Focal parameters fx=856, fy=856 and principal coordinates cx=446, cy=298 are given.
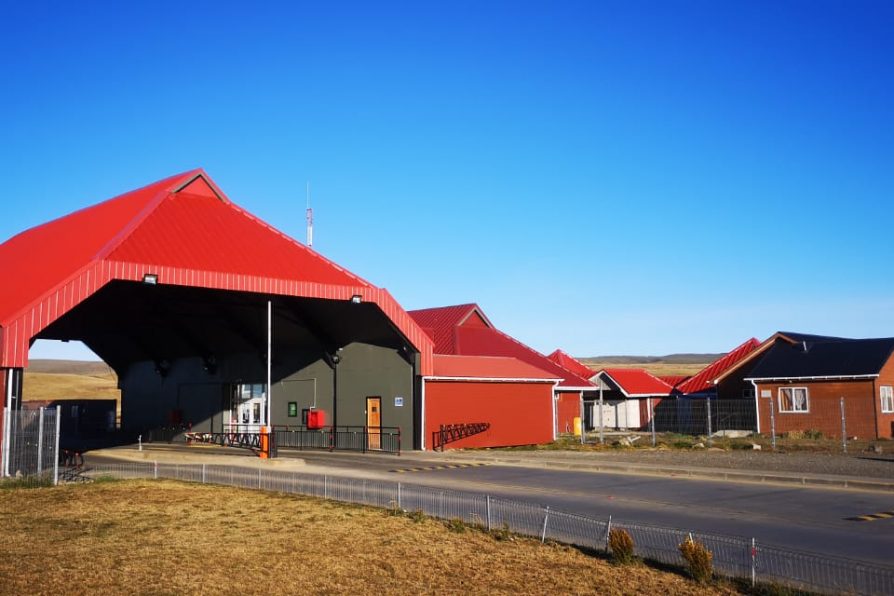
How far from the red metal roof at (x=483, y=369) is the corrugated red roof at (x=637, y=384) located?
55.7ft

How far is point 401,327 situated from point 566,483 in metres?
13.3

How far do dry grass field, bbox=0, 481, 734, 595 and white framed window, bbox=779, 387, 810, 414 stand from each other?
33.0 metres

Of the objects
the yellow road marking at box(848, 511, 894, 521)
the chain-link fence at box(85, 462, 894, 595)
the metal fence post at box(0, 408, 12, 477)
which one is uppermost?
the metal fence post at box(0, 408, 12, 477)

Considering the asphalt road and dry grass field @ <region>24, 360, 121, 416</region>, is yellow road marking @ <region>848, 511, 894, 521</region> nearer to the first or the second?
the asphalt road

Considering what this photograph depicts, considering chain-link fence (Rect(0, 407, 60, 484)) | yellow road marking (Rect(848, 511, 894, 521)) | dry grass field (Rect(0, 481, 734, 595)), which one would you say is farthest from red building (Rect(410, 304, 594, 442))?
dry grass field (Rect(0, 481, 734, 595))

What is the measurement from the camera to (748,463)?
27172 millimetres

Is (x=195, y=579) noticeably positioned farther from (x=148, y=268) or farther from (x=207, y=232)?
(x=207, y=232)

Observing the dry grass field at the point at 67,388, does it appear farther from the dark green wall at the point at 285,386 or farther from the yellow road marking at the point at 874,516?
the yellow road marking at the point at 874,516

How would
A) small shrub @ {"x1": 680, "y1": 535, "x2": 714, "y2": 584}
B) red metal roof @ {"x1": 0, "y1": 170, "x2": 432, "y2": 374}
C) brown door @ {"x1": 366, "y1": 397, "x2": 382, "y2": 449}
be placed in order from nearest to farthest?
small shrub @ {"x1": 680, "y1": 535, "x2": 714, "y2": 584} → red metal roof @ {"x1": 0, "y1": 170, "x2": 432, "y2": 374} → brown door @ {"x1": 366, "y1": 397, "x2": 382, "y2": 449}

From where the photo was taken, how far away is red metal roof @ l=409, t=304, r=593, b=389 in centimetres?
4597

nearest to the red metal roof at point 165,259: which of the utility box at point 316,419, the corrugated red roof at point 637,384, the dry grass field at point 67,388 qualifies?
the utility box at point 316,419

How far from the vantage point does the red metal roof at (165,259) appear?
25.2 metres

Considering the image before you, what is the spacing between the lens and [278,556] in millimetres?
12023

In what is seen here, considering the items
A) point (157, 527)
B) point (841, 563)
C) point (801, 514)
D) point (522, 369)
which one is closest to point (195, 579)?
point (157, 527)
